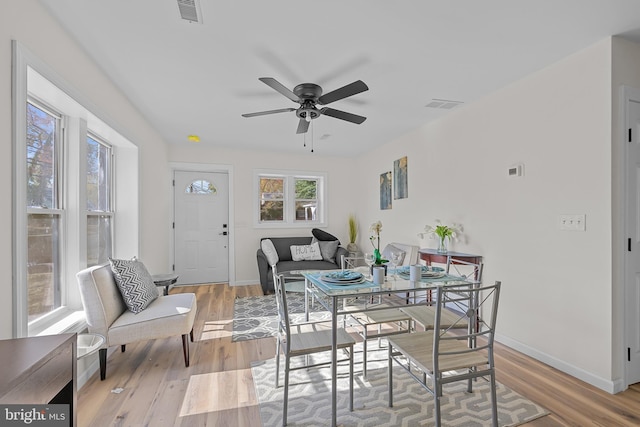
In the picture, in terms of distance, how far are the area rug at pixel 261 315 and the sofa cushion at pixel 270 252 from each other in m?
0.55

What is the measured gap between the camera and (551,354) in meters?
2.48

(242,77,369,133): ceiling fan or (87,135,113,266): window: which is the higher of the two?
(242,77,369,133): ceiling fan

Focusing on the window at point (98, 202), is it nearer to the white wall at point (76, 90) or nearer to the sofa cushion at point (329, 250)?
the white wall at point (76, 90)

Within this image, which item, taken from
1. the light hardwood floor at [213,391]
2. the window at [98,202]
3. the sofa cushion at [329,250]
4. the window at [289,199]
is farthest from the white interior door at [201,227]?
the light hardwood floor at [213,391]

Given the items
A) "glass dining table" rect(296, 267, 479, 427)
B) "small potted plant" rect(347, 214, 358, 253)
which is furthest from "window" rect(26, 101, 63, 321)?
"small potted plant" rect(347, 214, 358, 253)

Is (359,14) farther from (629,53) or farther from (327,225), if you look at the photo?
(327,225)

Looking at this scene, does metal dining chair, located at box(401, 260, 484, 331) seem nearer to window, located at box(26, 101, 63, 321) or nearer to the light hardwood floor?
the light hardwood floor

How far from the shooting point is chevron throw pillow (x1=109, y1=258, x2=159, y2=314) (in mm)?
2471

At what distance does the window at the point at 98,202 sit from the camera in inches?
114

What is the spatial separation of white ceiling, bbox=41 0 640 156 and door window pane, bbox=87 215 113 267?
1293mm

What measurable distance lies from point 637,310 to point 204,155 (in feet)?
18.2

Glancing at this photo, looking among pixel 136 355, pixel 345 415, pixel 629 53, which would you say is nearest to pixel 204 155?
pixel 136 355

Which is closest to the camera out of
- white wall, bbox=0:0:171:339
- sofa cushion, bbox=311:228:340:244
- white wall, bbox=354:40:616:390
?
white wall, bbox=0:0:171:339

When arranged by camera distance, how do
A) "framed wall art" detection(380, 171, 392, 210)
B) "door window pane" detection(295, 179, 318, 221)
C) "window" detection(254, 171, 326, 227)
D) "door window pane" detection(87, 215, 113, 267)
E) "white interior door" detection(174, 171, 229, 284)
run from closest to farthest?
"door window pane" detection(87, 215, 113, 267) → "framed wall art" detection(380, 171, 392, 210) → "white interior door" detection(174, 171, 229, 284) → "window" detection(254, 171, 326, 227) → "door window pane" detection(295, 179, 318, 221)
